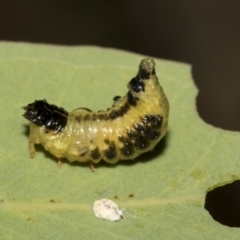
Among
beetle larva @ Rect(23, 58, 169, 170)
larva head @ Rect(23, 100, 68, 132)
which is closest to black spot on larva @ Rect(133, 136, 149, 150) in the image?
beetle larva @ Rect(23, 58, 169, 170)

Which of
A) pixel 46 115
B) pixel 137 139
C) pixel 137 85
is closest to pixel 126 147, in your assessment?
pixel 137 139

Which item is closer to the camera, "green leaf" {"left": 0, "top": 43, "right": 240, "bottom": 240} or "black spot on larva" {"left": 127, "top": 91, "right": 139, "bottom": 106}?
"green leaf" {"left": 0, "top": 43, "right": 240, "bottom": 240}

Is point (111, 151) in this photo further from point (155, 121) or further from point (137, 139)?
point (155, 121)

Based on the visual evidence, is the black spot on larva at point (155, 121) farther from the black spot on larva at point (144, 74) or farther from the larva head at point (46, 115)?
the larva head at point (46, 115)

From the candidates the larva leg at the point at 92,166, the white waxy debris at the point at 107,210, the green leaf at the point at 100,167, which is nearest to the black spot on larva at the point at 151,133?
the green leaf at the point at 100,167

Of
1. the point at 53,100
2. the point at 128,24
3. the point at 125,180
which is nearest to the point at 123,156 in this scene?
the point at 125,180

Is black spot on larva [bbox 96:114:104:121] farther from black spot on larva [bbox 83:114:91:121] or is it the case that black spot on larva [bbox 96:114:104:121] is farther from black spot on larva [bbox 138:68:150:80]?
black spot on larva [bbox 138:68:150:80]
